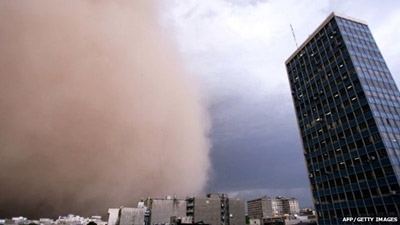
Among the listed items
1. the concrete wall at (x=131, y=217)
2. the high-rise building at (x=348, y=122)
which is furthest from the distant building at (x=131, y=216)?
the high-rise building at (x=348, y=122)

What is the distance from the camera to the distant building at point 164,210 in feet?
292

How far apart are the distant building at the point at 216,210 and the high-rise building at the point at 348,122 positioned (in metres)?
37.6

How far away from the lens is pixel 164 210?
299 ft

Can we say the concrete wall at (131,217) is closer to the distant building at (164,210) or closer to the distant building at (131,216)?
the distant building at (131,216)

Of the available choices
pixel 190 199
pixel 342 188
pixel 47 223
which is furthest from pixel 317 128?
pixel 47 223

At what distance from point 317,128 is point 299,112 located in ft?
28.0

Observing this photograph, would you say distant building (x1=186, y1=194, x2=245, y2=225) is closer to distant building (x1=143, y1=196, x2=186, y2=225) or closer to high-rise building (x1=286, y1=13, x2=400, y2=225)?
distant building (x1=143, y1=196, x2=186, y2=225)

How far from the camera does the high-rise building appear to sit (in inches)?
1839

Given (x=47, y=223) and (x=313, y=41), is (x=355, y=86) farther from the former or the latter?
(x=47, y=223)

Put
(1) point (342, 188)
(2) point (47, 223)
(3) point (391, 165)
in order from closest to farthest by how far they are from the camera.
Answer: (3) point (391, 165) < (1) point (342, 188) < (2) point (47, 223)

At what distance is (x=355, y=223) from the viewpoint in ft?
159

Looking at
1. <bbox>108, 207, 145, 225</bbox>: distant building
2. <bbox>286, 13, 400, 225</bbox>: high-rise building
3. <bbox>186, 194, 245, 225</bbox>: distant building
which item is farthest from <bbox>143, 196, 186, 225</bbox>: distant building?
<bbox>286, 13, 400, 225</bbox>: high-rise building

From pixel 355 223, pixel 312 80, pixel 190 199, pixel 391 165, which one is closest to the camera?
pixel 391 165

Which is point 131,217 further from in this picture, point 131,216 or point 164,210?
point 164,210
